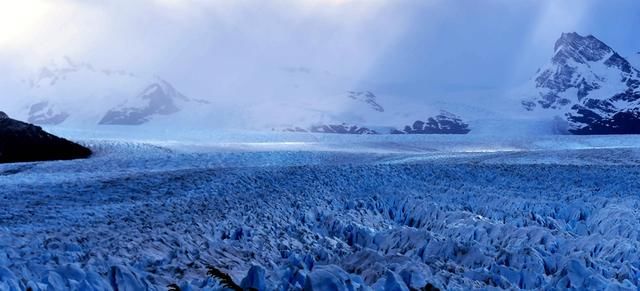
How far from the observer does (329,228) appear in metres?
12.3

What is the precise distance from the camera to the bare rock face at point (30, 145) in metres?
29.9

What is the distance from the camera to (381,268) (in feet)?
25.5

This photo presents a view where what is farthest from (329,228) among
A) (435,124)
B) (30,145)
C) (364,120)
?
(435,124)

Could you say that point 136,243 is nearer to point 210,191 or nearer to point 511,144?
point 210,191

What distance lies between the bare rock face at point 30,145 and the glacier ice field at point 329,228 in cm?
804

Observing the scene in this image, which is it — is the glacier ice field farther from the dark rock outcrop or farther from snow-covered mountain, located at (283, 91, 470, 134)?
the dark rock outcrop

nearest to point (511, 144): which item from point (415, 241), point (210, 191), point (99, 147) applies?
point (99, 147)

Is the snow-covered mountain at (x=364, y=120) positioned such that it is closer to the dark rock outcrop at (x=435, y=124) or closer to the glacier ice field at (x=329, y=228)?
the dark rock outcrop at (x=435, y=124)

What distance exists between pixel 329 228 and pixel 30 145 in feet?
74.8

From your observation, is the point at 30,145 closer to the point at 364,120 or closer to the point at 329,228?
the point at 329,228

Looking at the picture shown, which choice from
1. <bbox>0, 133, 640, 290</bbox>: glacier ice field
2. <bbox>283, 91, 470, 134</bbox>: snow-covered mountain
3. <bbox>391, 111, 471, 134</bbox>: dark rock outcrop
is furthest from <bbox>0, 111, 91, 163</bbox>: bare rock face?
<bbox>391, 111, 471, 134</bbox>: dark rock outcrop

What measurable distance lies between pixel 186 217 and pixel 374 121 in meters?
179

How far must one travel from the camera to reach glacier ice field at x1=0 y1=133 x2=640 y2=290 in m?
7.38

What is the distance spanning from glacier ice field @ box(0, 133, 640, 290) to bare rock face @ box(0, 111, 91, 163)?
317 inches
